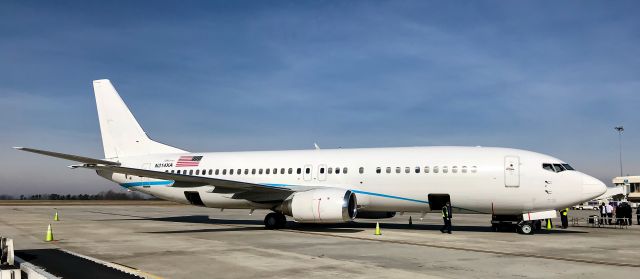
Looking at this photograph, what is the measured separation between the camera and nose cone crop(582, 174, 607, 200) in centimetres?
1988

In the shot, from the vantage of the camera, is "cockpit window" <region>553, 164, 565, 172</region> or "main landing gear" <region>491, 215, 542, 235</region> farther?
"main landing gear" <region>491, 215, 542, 235</region>

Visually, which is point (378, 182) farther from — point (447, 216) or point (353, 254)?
point (353, 254)

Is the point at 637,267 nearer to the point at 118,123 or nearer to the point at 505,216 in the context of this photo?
the point at 505,216

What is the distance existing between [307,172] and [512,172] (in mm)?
9233

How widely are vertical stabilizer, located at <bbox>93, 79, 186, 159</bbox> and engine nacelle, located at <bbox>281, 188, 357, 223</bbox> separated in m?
11.6

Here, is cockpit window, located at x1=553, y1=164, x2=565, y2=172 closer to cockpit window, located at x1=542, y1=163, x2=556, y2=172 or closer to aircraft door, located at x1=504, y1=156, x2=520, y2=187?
cockpit window, located at x1=542, y1=163, x2=556, y2=172

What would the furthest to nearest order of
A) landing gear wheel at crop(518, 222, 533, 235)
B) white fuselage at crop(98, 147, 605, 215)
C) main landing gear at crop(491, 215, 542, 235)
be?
main landing gear at crop(491, 215, 542, 235)
landing gear wheel at crop(518, 222, 533, 235)
white fuselage at crop(98, 147, 605, 215)

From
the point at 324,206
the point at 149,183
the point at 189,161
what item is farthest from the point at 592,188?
the point at 149,183

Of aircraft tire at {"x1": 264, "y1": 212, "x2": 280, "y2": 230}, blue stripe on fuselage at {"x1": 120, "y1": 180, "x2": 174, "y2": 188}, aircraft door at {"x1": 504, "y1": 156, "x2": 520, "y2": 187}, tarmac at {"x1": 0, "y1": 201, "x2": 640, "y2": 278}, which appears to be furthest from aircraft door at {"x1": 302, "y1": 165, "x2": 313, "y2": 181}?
aircraft door at {"x1": 504, "y1": 156, "x2": 520, "y2": 187}

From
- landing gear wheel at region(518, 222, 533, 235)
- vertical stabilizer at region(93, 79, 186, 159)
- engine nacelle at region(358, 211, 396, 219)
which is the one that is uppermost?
vertical stabilizer at region(93, 79, 186, 159)

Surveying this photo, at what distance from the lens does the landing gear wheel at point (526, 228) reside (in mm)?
21188

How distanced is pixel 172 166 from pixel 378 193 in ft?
40.4

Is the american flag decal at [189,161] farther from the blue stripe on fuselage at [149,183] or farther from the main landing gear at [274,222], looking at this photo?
the main landing gear at [274,222]

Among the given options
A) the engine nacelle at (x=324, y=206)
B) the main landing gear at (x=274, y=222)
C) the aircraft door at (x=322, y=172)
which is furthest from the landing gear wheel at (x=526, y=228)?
the main landing gear at (x=274, y=222)
